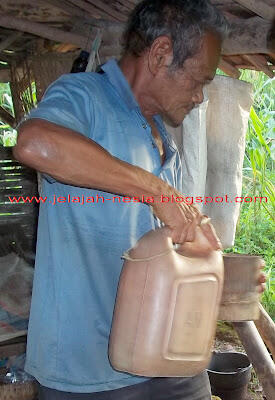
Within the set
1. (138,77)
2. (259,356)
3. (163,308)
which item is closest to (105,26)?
(138,77)

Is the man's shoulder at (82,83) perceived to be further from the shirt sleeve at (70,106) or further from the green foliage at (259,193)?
the green foliage at (259,193)

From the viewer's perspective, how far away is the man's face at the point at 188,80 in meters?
1.54

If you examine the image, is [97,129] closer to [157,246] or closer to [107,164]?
[107,164]

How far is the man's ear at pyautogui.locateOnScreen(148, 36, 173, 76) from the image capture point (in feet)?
4.98

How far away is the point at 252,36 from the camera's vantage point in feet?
8.00

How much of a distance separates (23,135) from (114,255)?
0.48m

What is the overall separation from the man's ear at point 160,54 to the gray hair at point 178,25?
1cm

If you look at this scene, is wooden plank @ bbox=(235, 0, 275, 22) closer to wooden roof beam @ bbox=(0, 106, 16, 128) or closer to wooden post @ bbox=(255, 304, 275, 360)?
wooden post @ bbox=(255, 304, 275, 360)

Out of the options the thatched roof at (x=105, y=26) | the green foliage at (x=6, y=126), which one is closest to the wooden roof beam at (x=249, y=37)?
the thatched roof at (x=105, y=26)

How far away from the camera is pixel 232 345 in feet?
15.4

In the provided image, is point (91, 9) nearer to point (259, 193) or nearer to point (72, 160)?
point (72, 160)

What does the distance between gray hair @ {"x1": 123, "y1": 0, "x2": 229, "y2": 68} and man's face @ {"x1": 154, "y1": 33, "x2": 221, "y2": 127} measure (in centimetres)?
2

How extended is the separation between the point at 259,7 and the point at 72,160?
4.80 ft

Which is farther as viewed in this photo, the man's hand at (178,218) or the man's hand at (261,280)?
the man's hand at (261,280)
